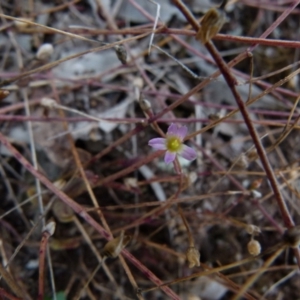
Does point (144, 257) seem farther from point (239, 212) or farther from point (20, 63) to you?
point (20, 63)

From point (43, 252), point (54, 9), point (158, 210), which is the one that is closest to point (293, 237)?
point (158, 210)

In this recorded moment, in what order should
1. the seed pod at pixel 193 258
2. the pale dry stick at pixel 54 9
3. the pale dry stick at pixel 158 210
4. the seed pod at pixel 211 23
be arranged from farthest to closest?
the pale dry stick at pixel 54 9 → the pale dry stick at pixel 158 210 → the seed pod at pixel 193 258 → the seed pod at pixel 211 23

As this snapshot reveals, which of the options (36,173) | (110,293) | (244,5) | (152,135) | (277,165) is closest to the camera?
(36,173)

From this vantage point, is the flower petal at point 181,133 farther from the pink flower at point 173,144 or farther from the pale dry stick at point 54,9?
the pale dry stick at point 54,9

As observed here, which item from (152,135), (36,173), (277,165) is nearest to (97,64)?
(152,135)

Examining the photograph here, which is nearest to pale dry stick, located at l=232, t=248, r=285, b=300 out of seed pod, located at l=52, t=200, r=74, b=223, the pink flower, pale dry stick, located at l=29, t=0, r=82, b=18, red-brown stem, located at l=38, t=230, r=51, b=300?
the pink flower

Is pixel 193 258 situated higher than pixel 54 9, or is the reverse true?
A: pixel 54 9

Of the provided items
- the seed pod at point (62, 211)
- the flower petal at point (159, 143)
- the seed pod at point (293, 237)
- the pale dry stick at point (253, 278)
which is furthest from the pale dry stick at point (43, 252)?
the seed pod at point (293, 237)

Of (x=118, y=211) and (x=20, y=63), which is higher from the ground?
(x=20, y=63)

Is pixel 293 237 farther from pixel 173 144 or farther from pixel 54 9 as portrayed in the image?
pixel 54 9
